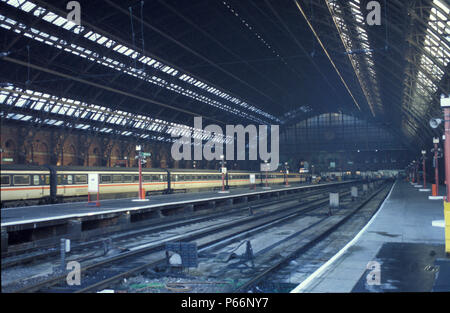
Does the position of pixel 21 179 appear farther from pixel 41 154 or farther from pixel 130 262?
pixel 41 154

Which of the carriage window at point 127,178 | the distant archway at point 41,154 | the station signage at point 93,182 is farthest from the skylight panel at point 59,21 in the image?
the distant archway at point 41,154

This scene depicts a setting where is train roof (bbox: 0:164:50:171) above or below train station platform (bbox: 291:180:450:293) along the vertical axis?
above

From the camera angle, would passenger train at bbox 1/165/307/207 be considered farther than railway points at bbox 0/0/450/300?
Yes

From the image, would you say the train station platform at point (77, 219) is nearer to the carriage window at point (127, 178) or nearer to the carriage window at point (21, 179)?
the carriage window at point (21, 179)

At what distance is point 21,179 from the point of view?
2380cm

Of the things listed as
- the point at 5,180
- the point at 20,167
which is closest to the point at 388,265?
the point at 5,180

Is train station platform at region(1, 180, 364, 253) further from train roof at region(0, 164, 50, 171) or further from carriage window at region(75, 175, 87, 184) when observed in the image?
carriage window at region(75, 175, 87, 184)

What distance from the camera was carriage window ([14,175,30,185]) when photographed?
A: 23438 mm

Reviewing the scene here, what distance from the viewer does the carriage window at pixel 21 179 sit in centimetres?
2344

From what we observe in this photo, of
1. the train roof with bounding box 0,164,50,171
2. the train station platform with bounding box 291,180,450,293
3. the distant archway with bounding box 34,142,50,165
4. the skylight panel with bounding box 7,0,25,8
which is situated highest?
the skylight panel with bounding box 7,0,25,8

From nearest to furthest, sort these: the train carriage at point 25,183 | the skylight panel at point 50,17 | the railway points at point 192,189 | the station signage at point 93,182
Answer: the railway points at point 192,189 → the station signage at point 93,182 → the train carriage at point 25,183 → the skylight panel at point 50,17

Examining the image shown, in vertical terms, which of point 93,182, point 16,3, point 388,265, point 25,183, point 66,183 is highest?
point 16,3

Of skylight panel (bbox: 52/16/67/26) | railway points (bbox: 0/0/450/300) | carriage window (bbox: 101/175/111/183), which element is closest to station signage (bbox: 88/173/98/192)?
→ railway points (bbox: 0/0/450/300)

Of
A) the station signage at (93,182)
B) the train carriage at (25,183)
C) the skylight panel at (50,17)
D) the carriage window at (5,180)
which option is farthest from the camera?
the skylight panel at (50,17)
